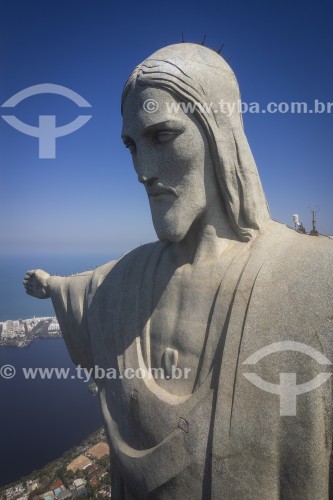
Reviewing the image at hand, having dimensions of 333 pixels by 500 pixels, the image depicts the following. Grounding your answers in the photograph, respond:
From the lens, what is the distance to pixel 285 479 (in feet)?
6.88

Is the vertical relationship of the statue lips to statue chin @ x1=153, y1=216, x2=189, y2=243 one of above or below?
above

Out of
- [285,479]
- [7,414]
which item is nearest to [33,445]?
[7,414]

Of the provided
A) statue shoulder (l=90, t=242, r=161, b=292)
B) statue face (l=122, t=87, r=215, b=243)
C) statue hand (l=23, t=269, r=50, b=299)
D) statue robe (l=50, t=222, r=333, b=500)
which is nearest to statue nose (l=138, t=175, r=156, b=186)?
statue face (l=122, t=87, r=215, b=243)

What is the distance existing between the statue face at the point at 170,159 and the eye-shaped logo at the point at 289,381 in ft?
3.84

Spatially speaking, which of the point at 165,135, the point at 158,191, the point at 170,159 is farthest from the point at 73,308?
the point at 165,135

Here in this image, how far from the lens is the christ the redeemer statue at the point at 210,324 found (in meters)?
2.10

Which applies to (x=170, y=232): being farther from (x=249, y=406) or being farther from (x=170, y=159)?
(x=249, y=406)

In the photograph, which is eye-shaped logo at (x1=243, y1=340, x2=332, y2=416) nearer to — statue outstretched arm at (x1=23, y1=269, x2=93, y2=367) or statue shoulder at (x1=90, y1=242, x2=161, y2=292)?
statue shoulder at (x1=90, y1=242, x2=161, y2=292)

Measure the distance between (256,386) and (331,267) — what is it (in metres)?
0.97

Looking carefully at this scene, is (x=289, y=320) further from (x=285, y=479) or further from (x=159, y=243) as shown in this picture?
(x=159, y=243)

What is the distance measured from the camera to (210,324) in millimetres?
2504

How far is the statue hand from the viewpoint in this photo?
14.0 ft

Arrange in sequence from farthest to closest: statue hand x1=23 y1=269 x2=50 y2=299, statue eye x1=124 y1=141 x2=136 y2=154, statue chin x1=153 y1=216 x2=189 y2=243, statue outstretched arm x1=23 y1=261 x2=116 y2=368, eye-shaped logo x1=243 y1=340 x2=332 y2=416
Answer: statue hand x1=23 y1=269 x2=50 y2=299
statue outstretched arm x1=23 y1=261 x2=116 y2=368
statue eye x1=124 y1=141 x2=136 y2=154
statue chin x1=153 y1=216 x2=189 y2=243
eye-shaped logo x1=243 y1=340 x2=332 y2=416

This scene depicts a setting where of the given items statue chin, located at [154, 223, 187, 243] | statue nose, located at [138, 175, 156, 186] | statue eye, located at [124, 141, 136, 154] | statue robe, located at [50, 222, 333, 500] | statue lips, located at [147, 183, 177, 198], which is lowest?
statue robe, located at [50, 222, 333, 500]
